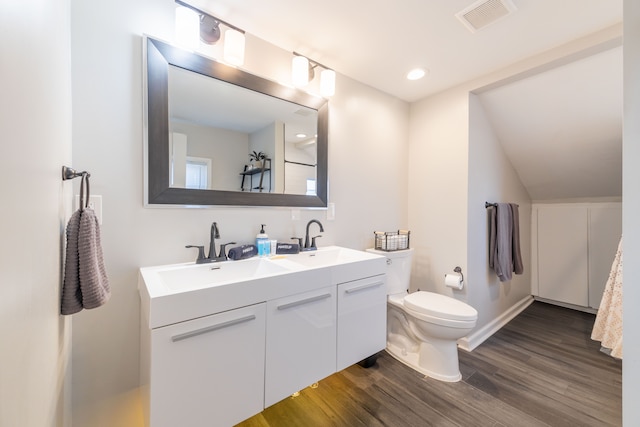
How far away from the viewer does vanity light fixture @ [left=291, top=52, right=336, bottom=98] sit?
1717 mm

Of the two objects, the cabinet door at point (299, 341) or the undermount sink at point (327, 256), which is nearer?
the cabinet door at point (299, 341)

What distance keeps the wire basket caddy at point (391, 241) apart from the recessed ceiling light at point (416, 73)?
4.36 feet

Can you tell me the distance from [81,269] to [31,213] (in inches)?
16.1

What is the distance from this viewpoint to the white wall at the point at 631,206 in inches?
29.1

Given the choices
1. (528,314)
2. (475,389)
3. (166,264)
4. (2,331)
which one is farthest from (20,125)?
(528,314)

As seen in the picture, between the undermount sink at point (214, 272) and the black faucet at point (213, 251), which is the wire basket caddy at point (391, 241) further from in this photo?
the black faucet at point (213, 251)

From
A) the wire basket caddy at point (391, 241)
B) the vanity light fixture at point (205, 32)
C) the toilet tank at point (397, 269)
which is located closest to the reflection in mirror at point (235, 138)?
the vanity light fixture at point (205, 32)

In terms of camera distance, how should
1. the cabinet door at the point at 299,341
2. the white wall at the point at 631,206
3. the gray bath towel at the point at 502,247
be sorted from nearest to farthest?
the white wall at the point at 631,206, the cabinet door at the point at 299,341, the gray bath towel at the point at 502,247

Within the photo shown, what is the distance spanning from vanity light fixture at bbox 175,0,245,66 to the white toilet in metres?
1.69

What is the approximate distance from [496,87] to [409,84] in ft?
2.32

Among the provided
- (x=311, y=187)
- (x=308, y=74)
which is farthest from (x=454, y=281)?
(x=308, y=74)

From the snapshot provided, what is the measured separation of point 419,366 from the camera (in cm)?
185

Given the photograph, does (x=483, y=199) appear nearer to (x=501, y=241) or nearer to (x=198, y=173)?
(x=501, y=241)

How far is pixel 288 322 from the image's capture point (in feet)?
3.77
